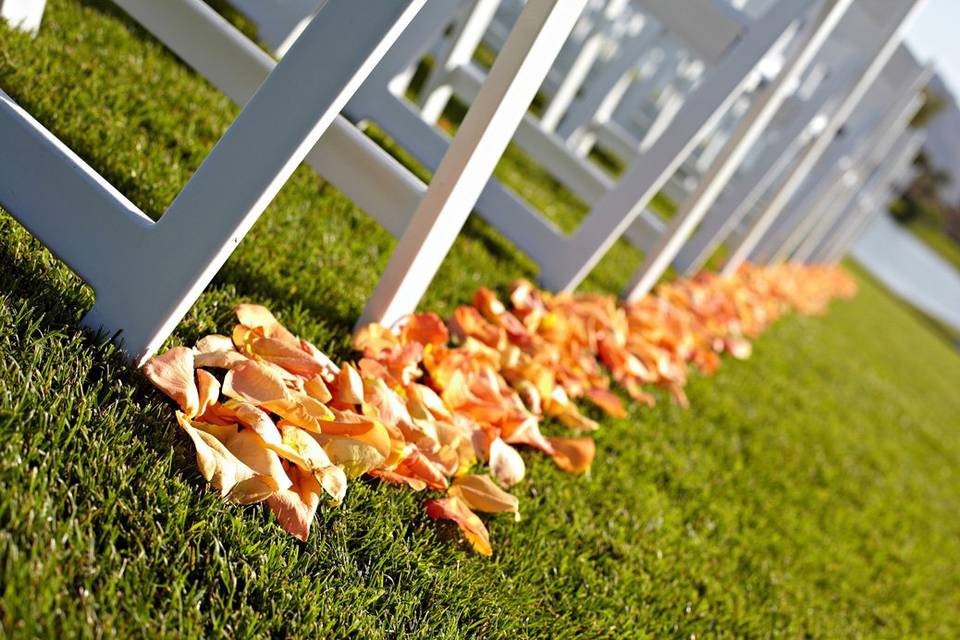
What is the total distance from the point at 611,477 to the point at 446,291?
0.69m

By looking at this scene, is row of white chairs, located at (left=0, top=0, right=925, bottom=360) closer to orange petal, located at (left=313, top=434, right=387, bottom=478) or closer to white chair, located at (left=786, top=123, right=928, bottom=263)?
orange petal, located at (left=313, top=434, right=387, bottom=478)

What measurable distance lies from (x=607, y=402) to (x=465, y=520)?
100cm

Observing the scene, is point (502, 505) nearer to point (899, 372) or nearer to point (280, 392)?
point (280, 392)

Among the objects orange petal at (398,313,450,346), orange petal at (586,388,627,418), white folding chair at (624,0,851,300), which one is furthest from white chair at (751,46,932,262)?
orange petal at (398,313,450,346)

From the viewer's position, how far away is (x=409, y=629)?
1291mm

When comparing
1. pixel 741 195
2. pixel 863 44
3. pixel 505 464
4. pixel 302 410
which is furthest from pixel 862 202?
pixel 302 410

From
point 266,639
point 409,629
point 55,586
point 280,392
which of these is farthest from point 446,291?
point 55,586

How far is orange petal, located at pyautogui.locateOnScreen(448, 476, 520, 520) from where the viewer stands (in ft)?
5.43

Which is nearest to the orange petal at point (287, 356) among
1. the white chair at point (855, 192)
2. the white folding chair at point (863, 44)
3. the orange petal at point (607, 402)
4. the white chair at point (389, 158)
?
the white chair at point (389, 158)

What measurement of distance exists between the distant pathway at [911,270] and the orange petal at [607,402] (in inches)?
1093

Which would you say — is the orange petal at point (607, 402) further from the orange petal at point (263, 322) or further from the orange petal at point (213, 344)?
the orange petal at point (213, 344)

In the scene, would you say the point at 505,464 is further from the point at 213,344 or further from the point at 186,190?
the point at 186,190

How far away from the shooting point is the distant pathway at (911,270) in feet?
101

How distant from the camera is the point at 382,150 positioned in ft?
7.04
